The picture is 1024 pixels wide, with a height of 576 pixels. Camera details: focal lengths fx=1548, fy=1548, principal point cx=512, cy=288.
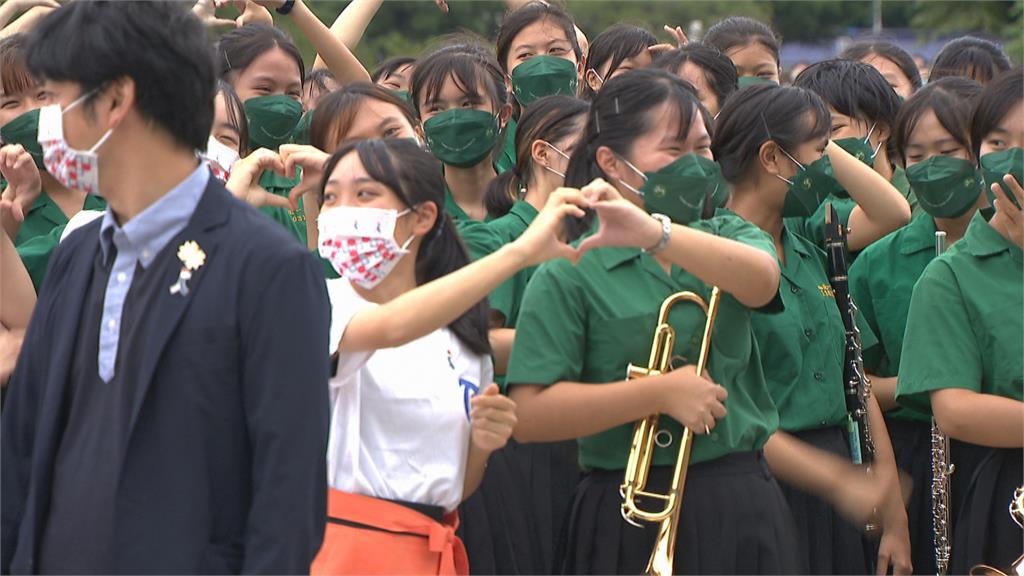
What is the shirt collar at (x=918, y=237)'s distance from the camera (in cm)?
664

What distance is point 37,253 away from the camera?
5.93 metres

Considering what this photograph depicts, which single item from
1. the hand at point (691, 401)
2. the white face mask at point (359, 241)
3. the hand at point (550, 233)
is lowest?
→ the hand at point (691, 401)

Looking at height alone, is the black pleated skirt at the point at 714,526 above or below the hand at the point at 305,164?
below

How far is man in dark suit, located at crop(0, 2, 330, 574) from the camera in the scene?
3531mm

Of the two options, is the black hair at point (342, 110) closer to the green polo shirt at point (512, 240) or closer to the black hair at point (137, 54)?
the green polo shirt at point (512, 240)

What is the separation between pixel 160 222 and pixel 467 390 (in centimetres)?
128

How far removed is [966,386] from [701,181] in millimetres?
1242

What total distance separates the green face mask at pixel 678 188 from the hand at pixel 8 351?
2.27 meters

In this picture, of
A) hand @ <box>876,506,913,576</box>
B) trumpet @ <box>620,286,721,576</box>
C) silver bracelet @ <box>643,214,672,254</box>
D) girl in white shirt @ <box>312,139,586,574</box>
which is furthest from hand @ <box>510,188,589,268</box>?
hand @ <box>876,506,913,576</box>

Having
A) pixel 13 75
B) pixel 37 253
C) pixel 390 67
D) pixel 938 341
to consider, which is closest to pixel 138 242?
pixel 37 253

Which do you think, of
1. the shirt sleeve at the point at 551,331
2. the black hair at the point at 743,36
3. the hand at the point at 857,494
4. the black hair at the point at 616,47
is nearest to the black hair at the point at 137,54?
the shirt sleeve at the point at 551,331

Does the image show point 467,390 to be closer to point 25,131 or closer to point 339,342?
point 339,342

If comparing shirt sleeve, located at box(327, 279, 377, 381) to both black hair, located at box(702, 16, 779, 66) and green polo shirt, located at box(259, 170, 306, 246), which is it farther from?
black hair, located at box(702, 16, 779, 66)

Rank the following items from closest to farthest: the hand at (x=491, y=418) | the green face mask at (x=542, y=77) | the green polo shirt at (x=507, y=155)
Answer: the hand at (x=491, y=418), the green polo shirt at (x=507, y=155), the green face mask at (x=542, y=77)
